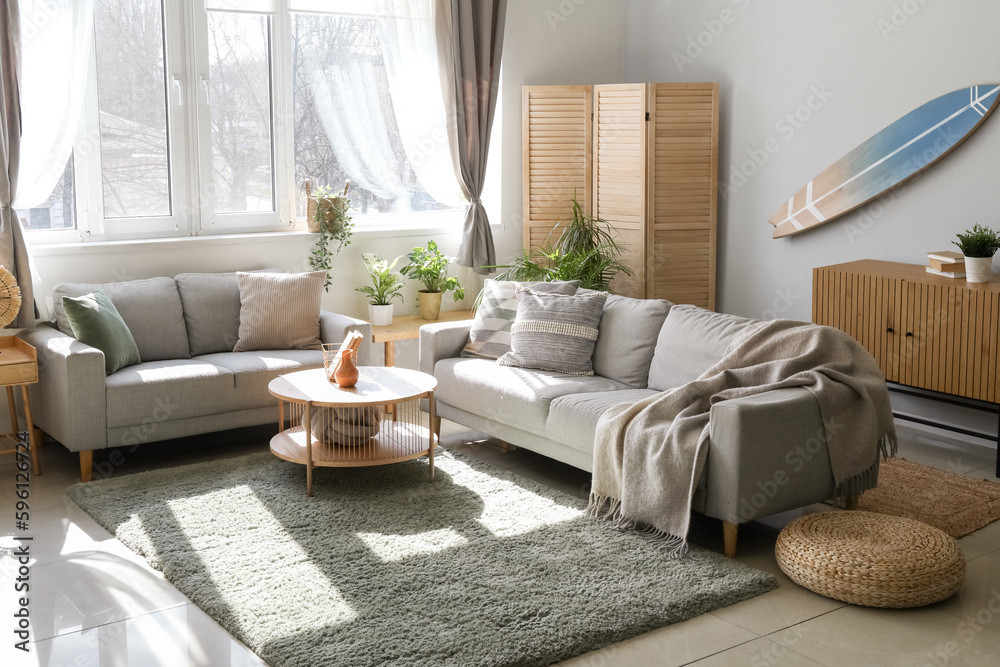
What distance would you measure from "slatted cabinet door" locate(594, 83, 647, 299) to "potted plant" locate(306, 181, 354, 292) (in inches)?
62.9

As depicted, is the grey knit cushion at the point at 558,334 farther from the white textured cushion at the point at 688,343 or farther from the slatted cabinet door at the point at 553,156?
the slatted cabinet door at the point at 553,156

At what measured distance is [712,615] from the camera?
316cm

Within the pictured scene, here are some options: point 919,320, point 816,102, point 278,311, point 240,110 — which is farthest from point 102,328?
point 816,102

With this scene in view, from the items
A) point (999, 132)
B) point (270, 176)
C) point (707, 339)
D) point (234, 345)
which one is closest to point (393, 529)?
point (707, 339)

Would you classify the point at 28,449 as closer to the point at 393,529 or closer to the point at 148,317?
the point at 148,317

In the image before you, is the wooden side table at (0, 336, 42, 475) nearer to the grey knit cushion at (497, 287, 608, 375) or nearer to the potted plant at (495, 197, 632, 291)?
the grey knit cushion at (497, 287, 608, 375)

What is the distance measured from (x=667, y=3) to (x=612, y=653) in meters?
4.76

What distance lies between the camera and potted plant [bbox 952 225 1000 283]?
445 cm

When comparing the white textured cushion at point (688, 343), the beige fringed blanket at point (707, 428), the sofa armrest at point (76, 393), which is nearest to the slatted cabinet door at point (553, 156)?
the white textured cushion at point (688, 343)

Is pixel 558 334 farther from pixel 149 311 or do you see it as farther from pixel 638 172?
pixel 149 311

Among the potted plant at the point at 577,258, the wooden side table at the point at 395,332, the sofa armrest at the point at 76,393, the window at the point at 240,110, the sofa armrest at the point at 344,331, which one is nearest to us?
the sofa armrest at the point at 76,393

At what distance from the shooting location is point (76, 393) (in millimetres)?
4359

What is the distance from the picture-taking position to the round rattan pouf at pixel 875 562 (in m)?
3.14

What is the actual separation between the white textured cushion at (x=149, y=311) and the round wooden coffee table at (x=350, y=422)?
2.75 feet
